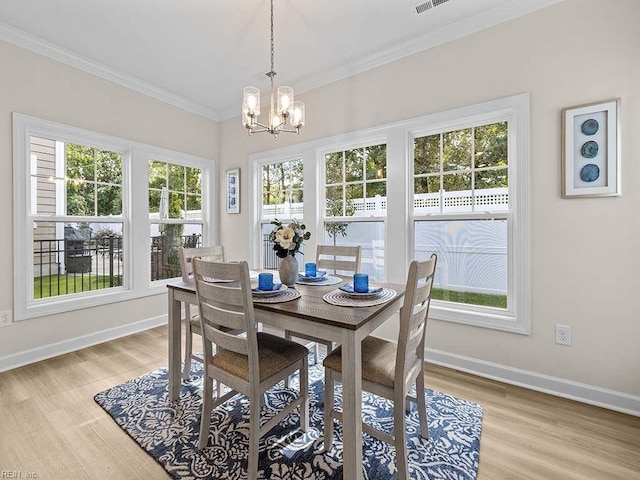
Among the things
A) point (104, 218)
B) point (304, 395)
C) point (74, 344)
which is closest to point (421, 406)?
point (304, 395)

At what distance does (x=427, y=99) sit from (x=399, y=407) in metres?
2.49

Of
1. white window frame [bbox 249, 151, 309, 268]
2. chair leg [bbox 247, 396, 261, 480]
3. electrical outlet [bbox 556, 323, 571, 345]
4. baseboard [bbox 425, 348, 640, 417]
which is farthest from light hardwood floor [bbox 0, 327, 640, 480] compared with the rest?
white window frame [bbox 249, 151, 309, 268]

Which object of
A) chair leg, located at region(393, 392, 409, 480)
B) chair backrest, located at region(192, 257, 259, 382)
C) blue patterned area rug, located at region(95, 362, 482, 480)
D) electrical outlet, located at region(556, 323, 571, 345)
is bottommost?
blue patterned area rug, located at region(95, 362, 482, 480)

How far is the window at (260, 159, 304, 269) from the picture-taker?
3740mm

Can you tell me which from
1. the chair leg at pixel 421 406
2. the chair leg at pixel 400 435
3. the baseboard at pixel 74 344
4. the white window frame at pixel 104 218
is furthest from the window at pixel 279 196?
the chair leg at pixel 400 435

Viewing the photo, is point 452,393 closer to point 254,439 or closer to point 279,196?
point 254,439

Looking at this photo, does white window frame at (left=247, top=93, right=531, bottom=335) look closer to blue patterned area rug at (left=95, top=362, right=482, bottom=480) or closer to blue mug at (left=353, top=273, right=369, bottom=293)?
blue patterned area rug at (left=95, top=362, right=482, bottom=480)

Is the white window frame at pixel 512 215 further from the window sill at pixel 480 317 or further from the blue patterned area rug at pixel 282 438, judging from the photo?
the blue patterned area rug at pixel 282 438

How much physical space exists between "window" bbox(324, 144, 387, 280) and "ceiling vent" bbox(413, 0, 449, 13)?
1.10 meters

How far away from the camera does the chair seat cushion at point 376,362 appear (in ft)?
4.83

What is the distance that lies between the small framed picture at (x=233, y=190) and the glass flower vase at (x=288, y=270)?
247 cm

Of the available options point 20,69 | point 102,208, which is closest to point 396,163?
point 102,208

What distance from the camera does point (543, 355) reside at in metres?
2.25

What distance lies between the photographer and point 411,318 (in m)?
1.39
